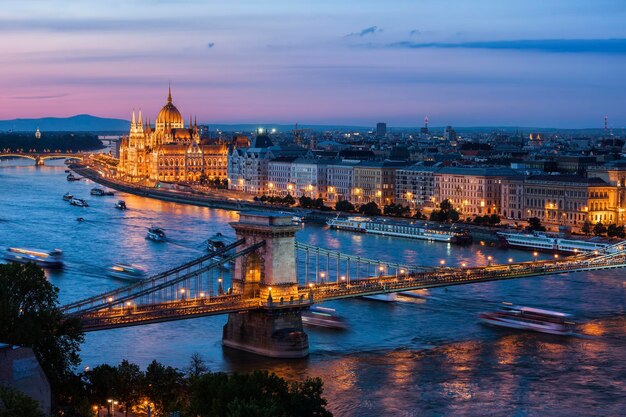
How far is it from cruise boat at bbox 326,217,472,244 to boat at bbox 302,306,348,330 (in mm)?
12949

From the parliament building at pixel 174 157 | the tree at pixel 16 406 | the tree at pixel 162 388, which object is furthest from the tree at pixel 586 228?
the parliament building at pixel 174 157

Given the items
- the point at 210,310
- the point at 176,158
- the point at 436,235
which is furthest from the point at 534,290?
the point at 176,158

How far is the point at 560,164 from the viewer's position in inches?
1614

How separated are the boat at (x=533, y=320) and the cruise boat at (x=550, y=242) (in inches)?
386

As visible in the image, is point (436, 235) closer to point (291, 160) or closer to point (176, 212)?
point (176, 212)

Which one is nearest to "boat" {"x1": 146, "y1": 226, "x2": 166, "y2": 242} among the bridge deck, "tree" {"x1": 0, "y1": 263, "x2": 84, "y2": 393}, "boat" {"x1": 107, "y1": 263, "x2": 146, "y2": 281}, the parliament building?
"boat" {"x1": 107, "y1": 263, "x2": 146, "y2": 281}

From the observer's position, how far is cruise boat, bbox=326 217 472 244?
30062 mm

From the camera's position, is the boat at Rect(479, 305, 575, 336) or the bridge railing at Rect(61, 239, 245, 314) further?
the boat at Rect(479, 305, 575, 336)

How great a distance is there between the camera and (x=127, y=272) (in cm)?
2180

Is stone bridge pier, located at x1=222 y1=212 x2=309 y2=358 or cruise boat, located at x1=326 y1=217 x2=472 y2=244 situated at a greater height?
stone bridge pier, located at x1=222 y1=212 x2=309 y2=358

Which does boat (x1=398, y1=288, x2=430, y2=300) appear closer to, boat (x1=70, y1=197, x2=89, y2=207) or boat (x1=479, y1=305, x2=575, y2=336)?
boat (x1=479, y1=305, x2=575, y2=336)

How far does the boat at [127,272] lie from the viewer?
21578 millimetres

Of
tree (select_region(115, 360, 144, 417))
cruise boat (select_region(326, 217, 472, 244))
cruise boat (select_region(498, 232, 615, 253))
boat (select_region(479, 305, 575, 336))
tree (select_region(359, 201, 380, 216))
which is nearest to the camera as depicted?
tree (select_region(115, 360, 144, 417))

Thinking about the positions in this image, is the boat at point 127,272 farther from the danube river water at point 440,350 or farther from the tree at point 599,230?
the tree at point 599,230
